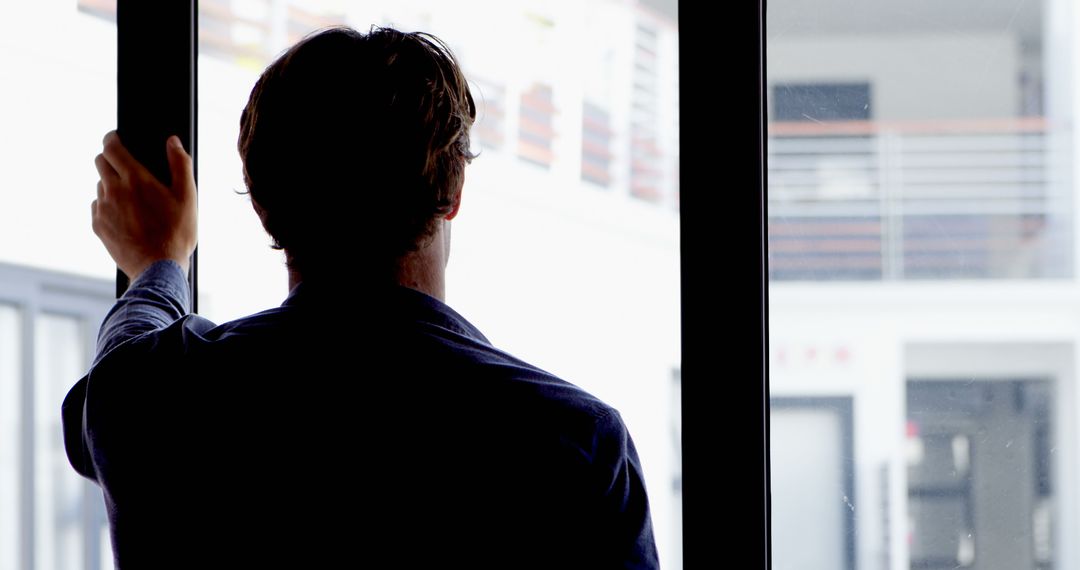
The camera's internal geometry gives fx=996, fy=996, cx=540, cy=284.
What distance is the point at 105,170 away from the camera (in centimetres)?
89

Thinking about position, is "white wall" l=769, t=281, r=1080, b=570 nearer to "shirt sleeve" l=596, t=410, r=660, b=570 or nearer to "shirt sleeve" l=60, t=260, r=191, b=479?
"shirt sleeve" l=596, t=410, r=660, b=570

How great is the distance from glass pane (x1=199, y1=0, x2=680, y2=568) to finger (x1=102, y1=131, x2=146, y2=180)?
0.27 feet

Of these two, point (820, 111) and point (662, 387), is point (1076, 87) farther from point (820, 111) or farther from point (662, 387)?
point (662, 387)

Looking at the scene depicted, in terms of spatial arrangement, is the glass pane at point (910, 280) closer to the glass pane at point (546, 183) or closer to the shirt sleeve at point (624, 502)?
the glass pane at point (546, 183)

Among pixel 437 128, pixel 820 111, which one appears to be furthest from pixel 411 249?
pixel 820 111

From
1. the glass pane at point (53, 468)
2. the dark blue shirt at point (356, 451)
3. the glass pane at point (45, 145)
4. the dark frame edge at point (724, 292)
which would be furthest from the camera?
the glass pane at point (53, 468)

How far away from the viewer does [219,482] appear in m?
0.59

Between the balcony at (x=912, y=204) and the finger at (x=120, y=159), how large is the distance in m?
0.56

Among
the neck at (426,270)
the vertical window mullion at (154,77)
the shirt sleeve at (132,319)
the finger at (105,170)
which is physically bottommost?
the shirt sleeve at (132,319)

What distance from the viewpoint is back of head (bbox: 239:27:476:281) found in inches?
24.6

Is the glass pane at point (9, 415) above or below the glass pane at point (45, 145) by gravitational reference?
below

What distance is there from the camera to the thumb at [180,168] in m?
0.88

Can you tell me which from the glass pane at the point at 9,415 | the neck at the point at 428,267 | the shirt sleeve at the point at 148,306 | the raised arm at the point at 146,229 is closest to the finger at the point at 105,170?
the raised arm at the point at 146,229

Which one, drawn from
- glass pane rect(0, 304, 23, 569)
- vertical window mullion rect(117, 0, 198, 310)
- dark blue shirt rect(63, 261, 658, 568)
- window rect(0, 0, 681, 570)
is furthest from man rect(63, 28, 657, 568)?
glass pane rect(0, 304, 23, 569)
